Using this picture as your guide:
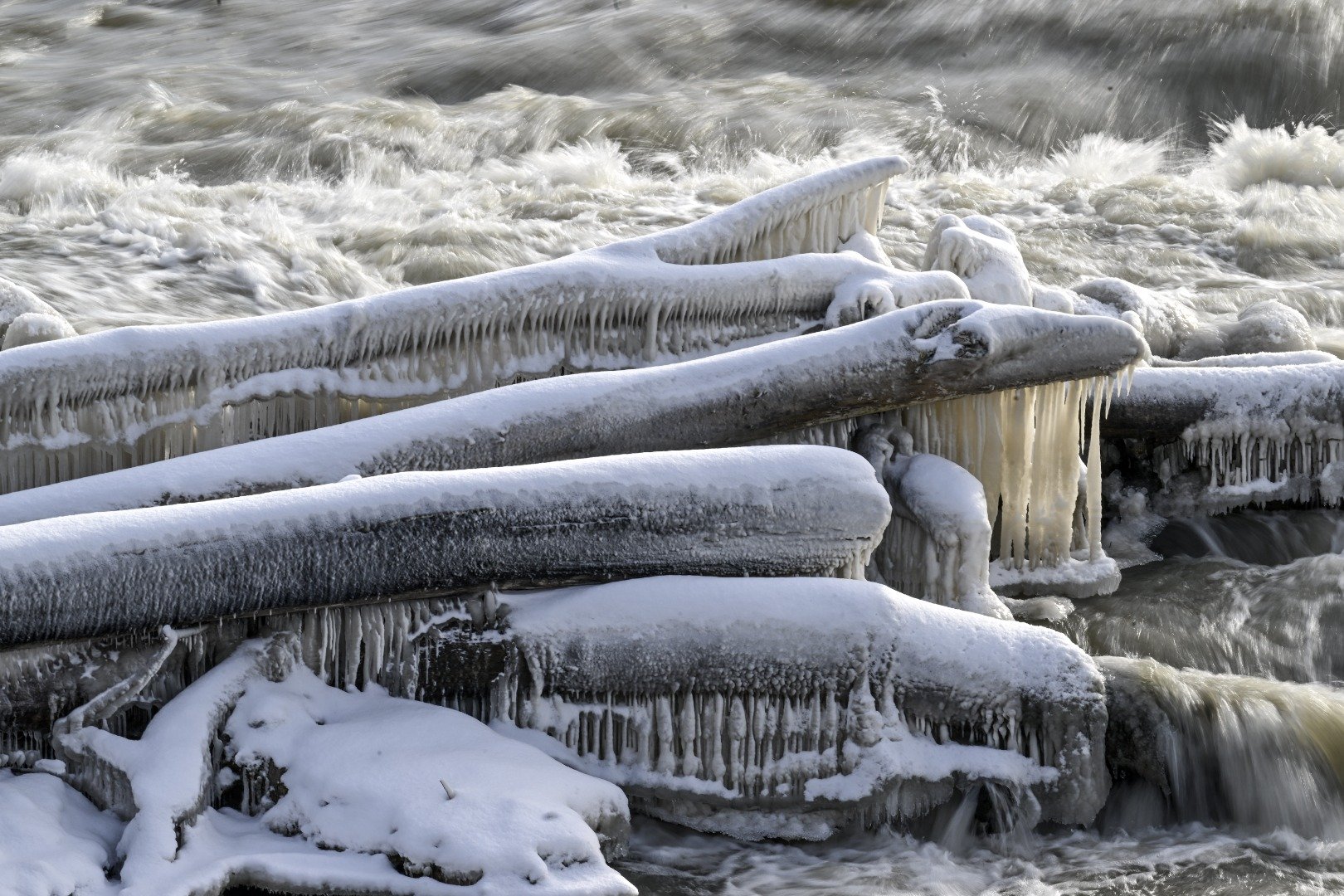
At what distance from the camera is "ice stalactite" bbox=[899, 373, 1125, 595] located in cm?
436

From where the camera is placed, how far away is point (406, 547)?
320cm

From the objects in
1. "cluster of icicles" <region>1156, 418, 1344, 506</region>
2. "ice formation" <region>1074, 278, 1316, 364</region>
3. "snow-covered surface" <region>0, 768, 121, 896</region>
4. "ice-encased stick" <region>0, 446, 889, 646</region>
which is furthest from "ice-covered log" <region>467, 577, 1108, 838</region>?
"ice formation" <region>1074, 278, 1316, 364</region>

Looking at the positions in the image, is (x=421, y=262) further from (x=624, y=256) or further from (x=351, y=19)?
(x=351, y=19)

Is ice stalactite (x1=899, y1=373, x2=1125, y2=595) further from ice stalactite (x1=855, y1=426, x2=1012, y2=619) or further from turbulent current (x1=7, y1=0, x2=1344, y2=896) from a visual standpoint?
turbulent current (x1=7, y1=0, x2=1344, y2=896)

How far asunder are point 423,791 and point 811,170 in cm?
912

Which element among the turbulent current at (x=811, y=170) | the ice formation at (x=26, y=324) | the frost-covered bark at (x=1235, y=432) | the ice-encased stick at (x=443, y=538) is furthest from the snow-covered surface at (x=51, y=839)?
the frost-covered bark at (x=1235, y=432)

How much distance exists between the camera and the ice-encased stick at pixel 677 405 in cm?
361

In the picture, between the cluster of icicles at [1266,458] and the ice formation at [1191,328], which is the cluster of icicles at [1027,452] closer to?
the cluster of icicles at [1266,458]

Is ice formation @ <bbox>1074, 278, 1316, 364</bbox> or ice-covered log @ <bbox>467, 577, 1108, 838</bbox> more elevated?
ice formation @ <bbox>1074, 278, 1316, 364</bbox>

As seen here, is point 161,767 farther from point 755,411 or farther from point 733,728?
point 755,411

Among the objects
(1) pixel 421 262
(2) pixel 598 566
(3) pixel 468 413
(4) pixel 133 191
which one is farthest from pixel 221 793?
(4) pixel 133 191

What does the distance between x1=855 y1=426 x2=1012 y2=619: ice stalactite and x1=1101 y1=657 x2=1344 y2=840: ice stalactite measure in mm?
672

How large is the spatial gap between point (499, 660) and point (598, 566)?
0.32 m

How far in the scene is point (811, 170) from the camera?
11445mm
